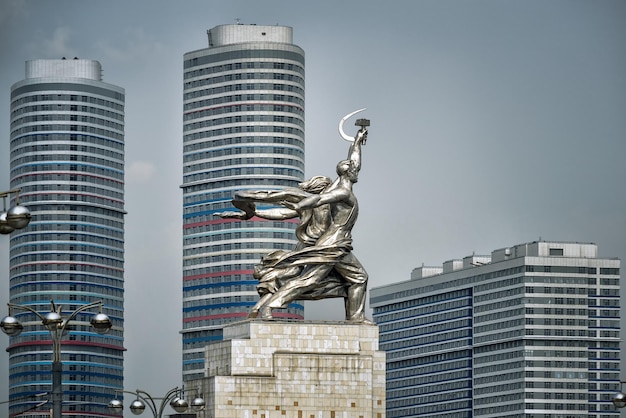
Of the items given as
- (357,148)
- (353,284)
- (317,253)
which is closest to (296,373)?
(353,284)

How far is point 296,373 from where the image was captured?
86.2 metres

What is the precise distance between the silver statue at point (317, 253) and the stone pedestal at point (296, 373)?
1.27 m

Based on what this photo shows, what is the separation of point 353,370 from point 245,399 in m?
5.23

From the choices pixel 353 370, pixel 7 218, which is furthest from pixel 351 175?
pixel 7 218

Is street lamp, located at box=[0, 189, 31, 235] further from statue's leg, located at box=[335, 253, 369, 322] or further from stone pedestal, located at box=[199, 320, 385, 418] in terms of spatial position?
statue's leg, located at box=[335, 253, 369, 322]

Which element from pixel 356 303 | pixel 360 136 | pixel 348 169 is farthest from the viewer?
pixel 360 136

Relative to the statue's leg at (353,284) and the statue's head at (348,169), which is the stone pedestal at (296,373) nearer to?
the statue's leg at (353,284)

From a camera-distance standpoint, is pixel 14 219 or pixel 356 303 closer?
pixel 14 219

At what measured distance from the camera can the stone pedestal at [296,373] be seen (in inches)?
3374

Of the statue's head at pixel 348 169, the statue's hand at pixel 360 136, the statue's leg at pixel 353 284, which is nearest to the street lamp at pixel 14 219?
the statue's head at pixel 348 169

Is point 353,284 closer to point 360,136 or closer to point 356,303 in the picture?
point 356,303

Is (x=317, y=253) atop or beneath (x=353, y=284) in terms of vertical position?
atop

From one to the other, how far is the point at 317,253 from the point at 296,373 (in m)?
5.71

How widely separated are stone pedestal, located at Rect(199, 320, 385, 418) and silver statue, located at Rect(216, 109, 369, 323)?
4.16ft
